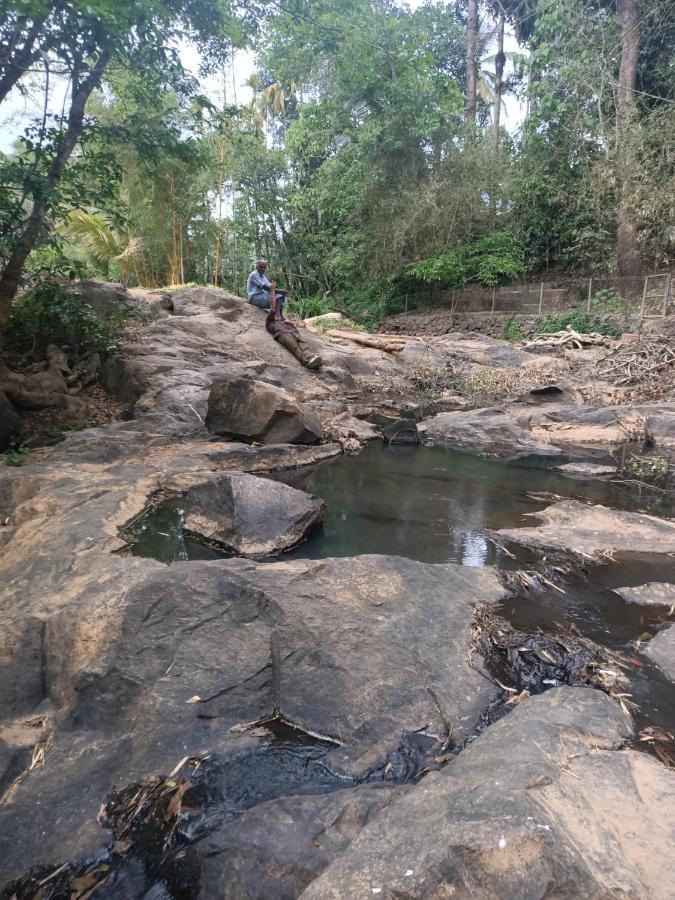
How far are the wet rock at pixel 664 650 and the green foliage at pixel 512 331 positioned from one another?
1468 centimetres

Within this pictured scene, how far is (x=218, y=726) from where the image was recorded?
247cm

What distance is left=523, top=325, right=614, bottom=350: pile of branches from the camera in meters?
14.6

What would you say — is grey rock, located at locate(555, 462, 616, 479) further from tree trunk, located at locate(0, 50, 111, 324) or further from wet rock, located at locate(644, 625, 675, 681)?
tree trunk, located at locate(0, 50, 111, 324)

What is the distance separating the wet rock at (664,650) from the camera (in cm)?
294

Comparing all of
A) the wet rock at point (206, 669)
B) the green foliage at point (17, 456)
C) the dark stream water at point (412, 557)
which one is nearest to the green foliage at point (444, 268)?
the dark stream water at point (412, 557)

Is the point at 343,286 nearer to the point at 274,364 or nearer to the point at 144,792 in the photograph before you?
the point at 274,364

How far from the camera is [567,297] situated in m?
17.0

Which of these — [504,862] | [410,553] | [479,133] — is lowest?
[410,553]

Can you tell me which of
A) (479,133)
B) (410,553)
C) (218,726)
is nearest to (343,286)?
(479,133)

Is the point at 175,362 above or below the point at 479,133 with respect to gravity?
below

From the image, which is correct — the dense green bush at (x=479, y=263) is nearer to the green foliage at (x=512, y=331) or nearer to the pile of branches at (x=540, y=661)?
the green foliage at (x=512, y=331)

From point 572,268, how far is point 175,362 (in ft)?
44.2

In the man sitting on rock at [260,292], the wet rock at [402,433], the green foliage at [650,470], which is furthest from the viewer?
the man sitting on rock at [260,292]

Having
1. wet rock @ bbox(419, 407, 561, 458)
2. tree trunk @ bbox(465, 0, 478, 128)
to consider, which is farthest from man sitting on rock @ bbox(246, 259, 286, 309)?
tree trunk @ bbox(465, 0, 478, 128)
